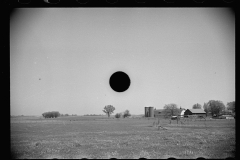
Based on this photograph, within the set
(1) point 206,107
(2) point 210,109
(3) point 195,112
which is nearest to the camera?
(3) point 195,112

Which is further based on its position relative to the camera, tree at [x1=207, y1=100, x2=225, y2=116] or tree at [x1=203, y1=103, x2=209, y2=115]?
tree at [x1=203, y1=103, x2=209, y2=115]

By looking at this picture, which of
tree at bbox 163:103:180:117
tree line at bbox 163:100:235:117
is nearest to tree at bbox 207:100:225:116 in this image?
tree line at bbox 163:100:235:117

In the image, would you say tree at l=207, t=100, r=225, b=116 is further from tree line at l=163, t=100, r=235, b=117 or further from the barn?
the barn

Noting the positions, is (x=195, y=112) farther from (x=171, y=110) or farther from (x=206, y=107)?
(x=206, y=107)

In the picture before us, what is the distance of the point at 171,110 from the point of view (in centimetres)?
10169

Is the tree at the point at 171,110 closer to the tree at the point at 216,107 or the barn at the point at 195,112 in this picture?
the barn at the point at 195,112

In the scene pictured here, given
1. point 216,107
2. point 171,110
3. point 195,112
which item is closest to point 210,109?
point 216,107

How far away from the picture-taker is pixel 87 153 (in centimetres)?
1667

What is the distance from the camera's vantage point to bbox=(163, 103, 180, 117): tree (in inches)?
3947

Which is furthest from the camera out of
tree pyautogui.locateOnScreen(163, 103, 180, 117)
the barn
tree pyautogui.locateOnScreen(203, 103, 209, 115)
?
tree pyautogui.locateOnScreen(203, 103, 209, 115)

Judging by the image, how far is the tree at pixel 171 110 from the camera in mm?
100262
